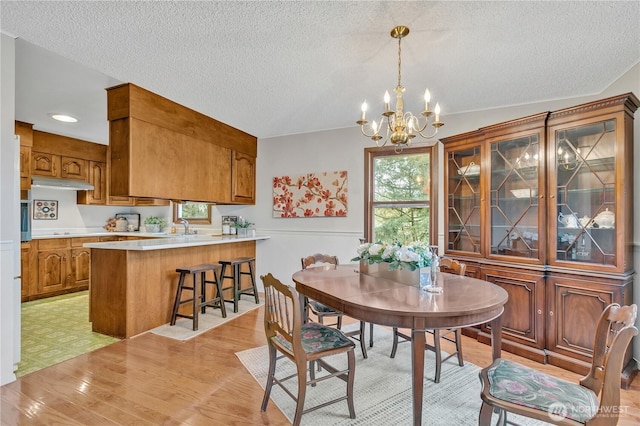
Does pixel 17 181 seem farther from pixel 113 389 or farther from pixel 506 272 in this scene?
pixel 506 272

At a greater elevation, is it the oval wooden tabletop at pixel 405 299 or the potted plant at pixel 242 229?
the potted plant at pixel 242 229

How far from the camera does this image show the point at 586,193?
258cm

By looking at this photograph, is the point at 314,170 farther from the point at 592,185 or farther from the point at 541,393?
the point at 541,393

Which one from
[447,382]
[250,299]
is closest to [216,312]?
[250,299]

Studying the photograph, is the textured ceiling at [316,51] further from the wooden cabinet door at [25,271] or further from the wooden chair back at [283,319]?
the wooden cabinet door at [25,271]

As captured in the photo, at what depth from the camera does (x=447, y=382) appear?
2324 mm

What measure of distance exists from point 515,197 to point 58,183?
609cm

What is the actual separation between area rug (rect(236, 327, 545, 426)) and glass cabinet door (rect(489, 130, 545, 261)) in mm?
1188

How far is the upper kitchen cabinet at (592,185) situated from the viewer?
2.36 meters

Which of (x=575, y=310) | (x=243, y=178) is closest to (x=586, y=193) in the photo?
(x=575, y=310)

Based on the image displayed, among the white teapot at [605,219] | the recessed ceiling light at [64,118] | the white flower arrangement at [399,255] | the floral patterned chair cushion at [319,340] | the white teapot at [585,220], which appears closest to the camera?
the floral patterned chair cushion at [319,340]

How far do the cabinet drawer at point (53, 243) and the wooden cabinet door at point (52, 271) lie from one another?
2.4 inches

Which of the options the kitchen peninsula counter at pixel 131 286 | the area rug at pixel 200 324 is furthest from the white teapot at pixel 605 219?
the kitchen peninsula counter at pixel 131 286

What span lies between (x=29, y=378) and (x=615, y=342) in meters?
3.55
